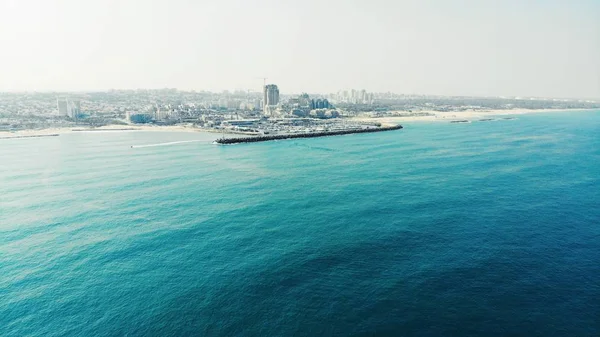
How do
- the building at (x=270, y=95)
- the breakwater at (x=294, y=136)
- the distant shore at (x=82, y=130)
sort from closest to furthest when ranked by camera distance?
the breakwater at (x=294, y=136)
the distant shore at (x=82, y=130)
the building at (x=270, y=95)

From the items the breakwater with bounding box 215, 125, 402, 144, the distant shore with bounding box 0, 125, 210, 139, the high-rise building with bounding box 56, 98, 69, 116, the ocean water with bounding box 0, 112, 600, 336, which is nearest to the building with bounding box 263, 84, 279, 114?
the distant shore with bounding box 0, 125, 210, 139

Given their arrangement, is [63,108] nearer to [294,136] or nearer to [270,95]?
[294,136]

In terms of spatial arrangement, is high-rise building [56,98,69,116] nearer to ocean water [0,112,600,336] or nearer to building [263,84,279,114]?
ocean water [0,112,600,336]

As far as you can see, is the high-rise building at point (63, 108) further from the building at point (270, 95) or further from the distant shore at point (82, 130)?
the building at point (270, 95)

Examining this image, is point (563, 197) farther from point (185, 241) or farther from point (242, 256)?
point (185, 241)

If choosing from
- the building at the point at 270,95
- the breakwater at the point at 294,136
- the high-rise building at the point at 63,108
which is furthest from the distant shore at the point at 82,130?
the building at the point at 270,95

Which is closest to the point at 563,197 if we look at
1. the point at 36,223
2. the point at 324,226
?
the point at 324,226

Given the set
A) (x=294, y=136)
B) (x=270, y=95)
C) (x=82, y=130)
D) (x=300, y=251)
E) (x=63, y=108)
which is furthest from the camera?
(x=270, y=95)

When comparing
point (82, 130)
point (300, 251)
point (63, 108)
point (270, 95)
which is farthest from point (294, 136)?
point (270, 95)
